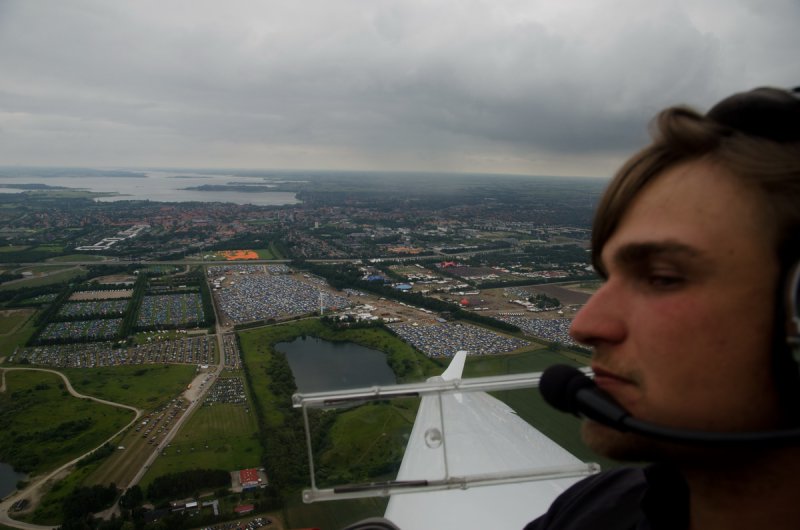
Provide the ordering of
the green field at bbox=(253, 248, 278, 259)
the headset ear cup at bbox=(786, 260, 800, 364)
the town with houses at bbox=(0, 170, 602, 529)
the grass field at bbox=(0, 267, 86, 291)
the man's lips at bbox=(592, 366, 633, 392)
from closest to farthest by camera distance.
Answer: the headset ear cup at bbox=(786, 260, 800, 364)
the man's lips at bbox=(592, 366, 633, 392)
the town with houses at bbox=(0, 170, 602, 529)
the grass field at bbox=(0, 267, 86, 291)
the green field at bbox=(253, 248, 278, 259)

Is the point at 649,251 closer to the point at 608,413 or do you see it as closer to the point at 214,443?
the point at 608,413

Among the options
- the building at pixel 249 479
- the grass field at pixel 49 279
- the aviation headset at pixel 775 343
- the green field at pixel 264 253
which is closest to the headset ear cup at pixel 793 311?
the aviation headset at pixel 775 343

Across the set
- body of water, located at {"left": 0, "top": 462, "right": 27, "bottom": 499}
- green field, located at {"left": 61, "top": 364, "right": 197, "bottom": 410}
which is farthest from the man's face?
green field, located at {"left": 61, "top": 364, "right": 197, "bottom": 410}

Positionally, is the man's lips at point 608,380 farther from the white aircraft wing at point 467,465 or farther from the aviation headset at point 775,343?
the white aircraft wing at point 467,465

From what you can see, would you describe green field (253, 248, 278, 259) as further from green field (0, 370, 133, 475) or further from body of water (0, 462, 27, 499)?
body of water (0, 462, 27, 499)

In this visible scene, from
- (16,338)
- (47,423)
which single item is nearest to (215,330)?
(47,423)

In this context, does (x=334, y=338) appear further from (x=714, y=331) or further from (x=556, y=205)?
(x=556, y=205)
